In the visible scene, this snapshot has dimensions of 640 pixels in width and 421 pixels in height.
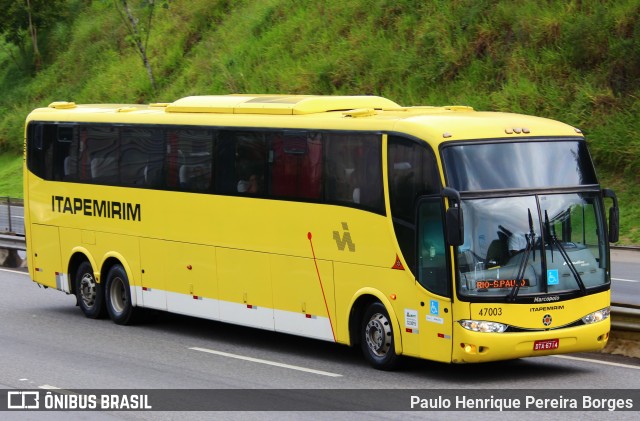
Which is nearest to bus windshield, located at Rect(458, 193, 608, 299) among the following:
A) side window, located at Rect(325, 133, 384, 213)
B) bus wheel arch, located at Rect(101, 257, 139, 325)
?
side window, located at Rect(325, 133, 384, 213)

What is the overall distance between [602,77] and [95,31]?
121ft

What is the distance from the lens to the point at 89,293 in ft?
64.2

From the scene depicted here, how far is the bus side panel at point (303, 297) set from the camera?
14.8 metres

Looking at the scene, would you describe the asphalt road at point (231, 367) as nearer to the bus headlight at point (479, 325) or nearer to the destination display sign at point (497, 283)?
the bus headlight at point (479, 325)

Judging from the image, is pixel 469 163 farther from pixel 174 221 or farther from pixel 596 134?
pixel 596 134

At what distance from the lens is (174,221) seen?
17453mm

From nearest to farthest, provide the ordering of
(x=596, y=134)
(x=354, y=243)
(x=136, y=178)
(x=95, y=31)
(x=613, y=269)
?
1. (x=354, y=243)
2. (x=136, y=178)
3. (x=613, y=269)
4. (x=596, y=134)
5. (x=95, y=31)

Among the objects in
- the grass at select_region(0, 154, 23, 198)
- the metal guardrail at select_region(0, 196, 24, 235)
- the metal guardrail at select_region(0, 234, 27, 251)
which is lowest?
the grass at select_region(0, 154, 23, 198)

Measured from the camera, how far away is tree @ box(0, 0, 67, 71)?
6469cm

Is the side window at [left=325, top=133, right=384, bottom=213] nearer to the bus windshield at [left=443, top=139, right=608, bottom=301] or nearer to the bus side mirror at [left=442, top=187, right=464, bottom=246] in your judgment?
the bus windshield at [left=443, top=139, right=608, bottom=301]

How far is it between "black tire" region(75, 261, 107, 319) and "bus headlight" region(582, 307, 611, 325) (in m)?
8.60

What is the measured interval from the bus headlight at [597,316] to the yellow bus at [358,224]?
0.02m

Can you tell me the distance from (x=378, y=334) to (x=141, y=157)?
5789 millimetres

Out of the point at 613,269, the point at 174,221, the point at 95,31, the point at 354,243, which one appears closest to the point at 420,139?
the point at 354,243
